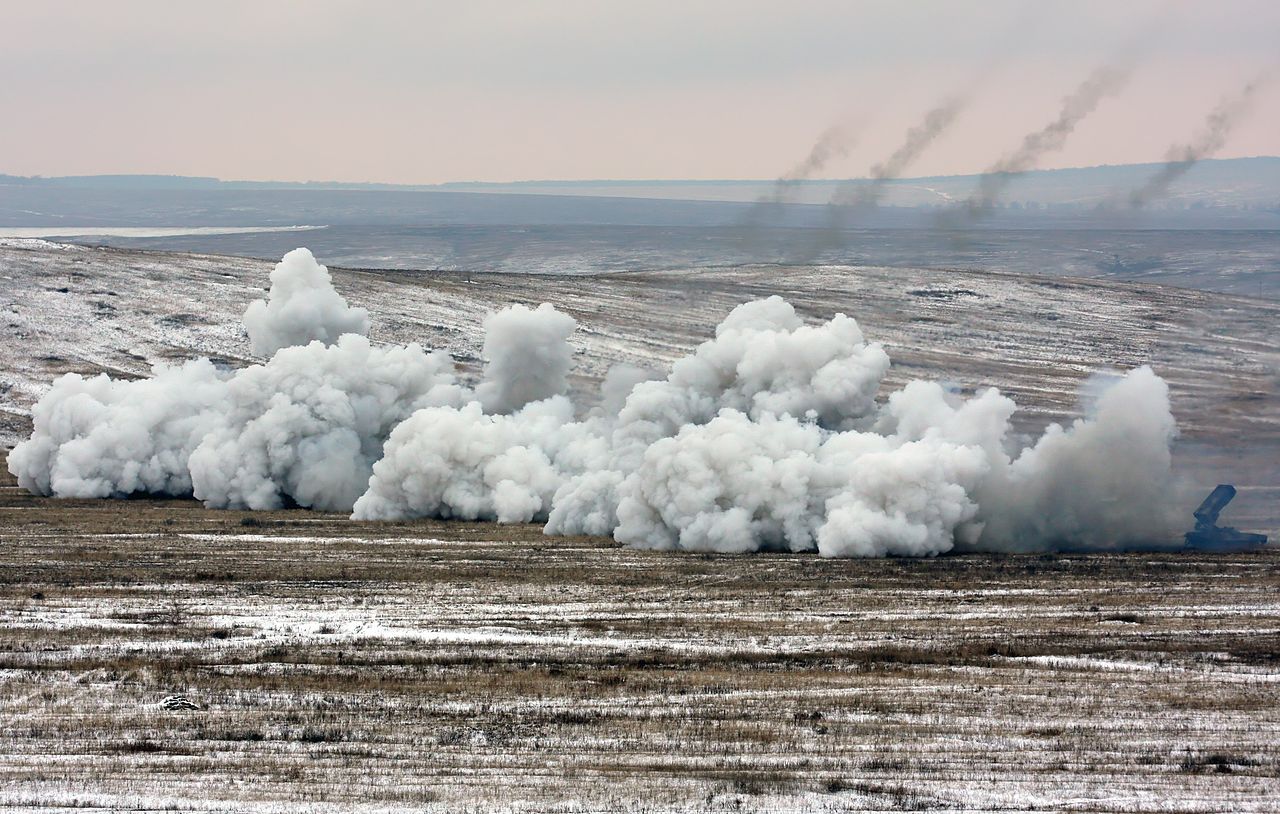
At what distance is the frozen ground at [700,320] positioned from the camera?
290 feet

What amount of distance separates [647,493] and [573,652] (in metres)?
16.1

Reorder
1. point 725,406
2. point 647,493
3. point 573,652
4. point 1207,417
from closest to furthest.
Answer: point 573,652 < point 647,493 < point 725,406 < point 1207,417

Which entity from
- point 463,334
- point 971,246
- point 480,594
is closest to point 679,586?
point 480,594

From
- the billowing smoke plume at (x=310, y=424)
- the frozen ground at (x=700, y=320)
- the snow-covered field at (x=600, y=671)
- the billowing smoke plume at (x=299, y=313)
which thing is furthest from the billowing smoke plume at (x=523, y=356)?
the frozen ground at (x=700, y=320)

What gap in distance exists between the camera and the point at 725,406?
5281 cm

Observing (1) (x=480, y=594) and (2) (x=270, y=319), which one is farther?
(2) (x=270, y=319)

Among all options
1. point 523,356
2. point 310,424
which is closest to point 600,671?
point 310,424

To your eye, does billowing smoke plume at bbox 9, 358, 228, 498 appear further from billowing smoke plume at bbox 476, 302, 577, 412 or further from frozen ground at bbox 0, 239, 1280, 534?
frozen ground at bbox 0, 239, 1280, 534

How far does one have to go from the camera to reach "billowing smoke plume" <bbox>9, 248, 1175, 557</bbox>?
4638cm

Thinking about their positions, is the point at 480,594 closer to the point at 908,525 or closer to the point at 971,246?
the point at 908,525

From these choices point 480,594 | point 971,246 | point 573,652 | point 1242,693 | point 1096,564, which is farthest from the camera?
point 971,246

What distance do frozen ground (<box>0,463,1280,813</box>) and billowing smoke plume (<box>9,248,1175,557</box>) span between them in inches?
83.9

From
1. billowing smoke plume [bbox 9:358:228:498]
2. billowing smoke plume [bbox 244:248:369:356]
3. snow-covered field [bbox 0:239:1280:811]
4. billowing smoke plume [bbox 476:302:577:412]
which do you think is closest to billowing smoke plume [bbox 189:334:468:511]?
snow-covered field [bbox 0:239:1280:811]

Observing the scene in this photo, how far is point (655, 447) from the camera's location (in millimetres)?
47500
